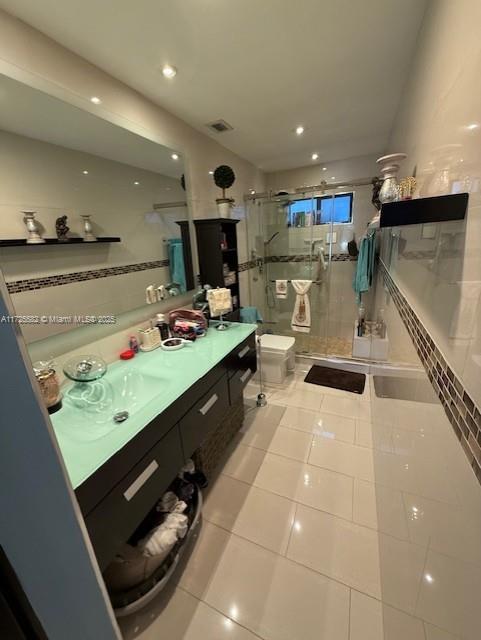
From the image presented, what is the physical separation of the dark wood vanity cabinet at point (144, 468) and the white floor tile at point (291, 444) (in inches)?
27.1

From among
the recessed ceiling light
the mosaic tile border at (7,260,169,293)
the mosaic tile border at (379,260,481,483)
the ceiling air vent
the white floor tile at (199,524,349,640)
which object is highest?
the recessed ceiling light

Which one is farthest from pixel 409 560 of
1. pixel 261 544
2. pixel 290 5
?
pixel 290 5

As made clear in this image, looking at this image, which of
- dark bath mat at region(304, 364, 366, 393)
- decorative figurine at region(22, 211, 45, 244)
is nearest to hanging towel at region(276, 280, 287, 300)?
dark bath mat at region(304, 364, 366, 393)

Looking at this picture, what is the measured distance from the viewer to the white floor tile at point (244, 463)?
169 cm

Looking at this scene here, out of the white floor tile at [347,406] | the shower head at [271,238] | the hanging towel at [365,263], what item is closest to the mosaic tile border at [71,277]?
the white floor tile at [347,406]

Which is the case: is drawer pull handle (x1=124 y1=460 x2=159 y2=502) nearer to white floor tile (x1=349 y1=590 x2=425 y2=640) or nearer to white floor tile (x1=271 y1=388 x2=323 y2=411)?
white floor tile (x1=349 y1=590 x2=425 y2=640)

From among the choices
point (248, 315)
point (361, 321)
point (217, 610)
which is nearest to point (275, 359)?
point (248, 315)

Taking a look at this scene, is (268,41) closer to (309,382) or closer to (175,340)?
(175,340)

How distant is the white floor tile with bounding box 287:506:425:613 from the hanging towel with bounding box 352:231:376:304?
2412 millimetres

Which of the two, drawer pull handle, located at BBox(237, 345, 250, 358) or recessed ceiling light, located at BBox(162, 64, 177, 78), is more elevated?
recessed ceiling light, located at BBox(162, 64, 177, 78)

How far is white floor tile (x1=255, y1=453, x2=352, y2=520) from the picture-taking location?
149 cm

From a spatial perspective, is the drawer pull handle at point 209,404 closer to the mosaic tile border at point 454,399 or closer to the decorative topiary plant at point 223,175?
the mosaic tile border at point 454,399

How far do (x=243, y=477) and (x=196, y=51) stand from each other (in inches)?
97.5

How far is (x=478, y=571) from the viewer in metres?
0.47
